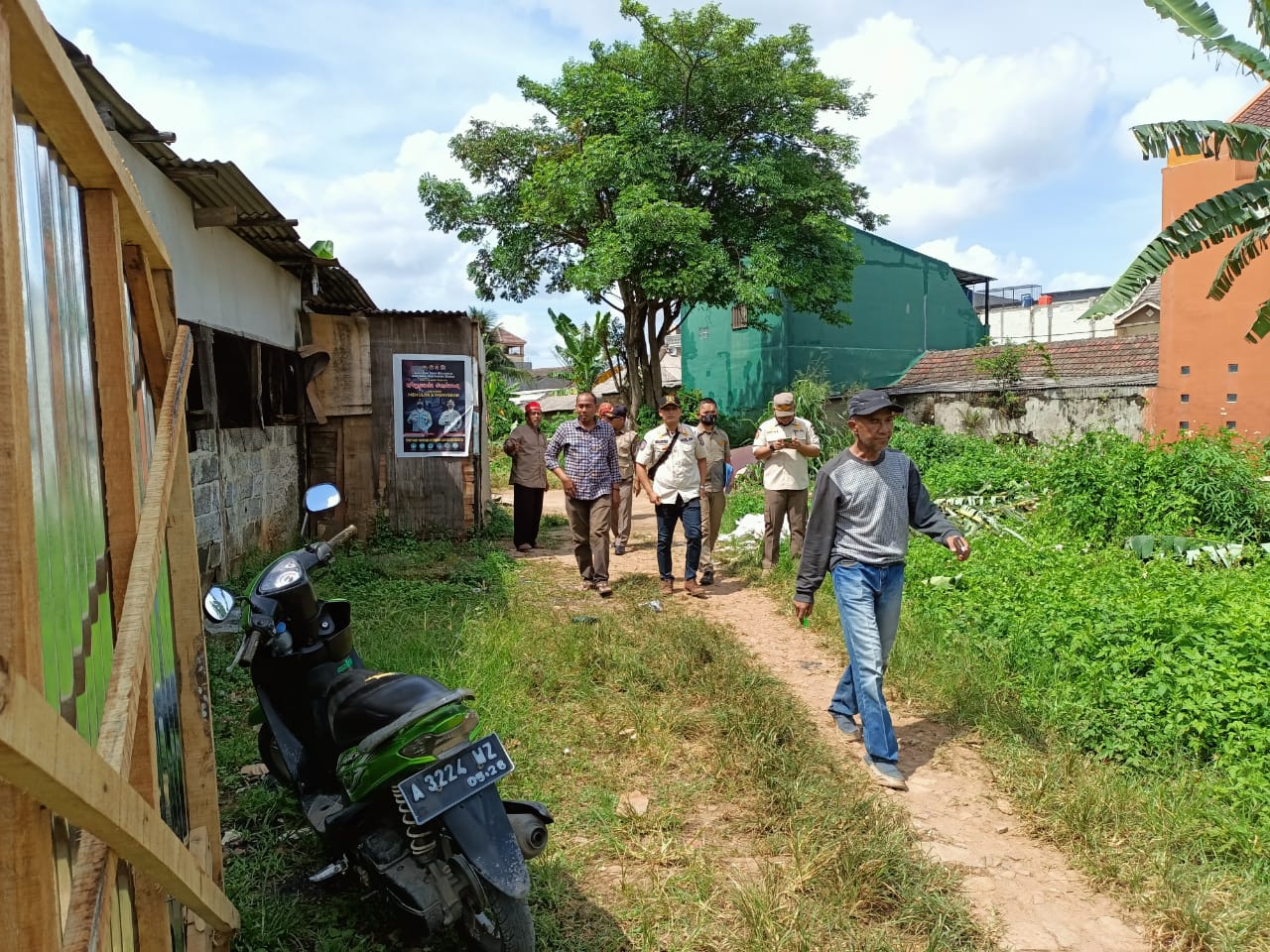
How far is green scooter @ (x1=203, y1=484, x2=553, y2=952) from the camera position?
2551mm

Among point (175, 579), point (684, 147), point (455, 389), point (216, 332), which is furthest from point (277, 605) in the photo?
point (684, 147)

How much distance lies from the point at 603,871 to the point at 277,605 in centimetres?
154

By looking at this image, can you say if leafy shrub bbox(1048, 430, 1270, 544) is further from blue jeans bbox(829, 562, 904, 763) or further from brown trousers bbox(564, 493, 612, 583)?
blue jeans bbox(829, 562, 904, 763)

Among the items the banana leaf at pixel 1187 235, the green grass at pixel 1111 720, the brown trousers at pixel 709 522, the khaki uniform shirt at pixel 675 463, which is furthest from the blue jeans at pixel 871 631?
the banana leaf at pixel 1187 235

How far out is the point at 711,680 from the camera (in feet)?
16.5

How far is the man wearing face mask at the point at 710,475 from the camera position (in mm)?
8000

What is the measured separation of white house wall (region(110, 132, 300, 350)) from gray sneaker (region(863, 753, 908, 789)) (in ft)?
16.3

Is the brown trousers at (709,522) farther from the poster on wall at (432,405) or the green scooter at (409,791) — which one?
the green scooter at (409,791)

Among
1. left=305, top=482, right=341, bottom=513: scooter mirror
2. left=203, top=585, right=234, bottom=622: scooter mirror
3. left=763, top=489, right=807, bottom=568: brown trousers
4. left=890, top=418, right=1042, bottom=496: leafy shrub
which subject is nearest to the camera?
left=203, top=585, right=234, bottom=622: scooter mirror

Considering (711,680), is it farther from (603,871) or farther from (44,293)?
(44,293)

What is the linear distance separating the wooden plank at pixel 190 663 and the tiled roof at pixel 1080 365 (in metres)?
14.8

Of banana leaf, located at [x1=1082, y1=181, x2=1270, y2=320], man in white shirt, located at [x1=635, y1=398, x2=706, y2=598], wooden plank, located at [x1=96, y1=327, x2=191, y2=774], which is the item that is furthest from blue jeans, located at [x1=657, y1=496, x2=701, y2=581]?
wooden plank, located at [x1=96, y1=327, x2=191, y2=774]

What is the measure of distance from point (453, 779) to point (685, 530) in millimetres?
5076

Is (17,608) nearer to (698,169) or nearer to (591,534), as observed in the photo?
(591,534)
